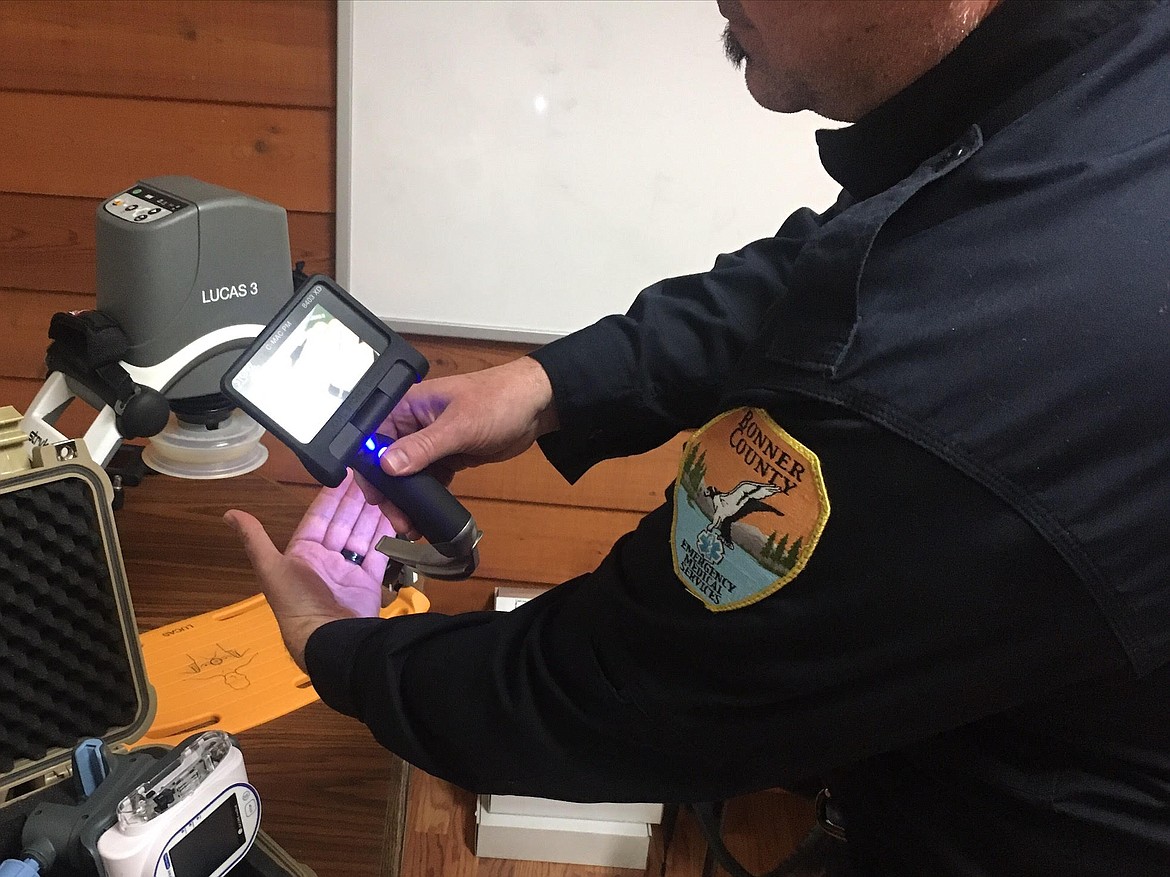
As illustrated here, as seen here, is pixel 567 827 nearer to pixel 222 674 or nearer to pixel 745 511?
pixel 222 674

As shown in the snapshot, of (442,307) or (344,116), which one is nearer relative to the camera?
(344,116)

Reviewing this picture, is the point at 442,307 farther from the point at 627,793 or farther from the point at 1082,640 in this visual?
the point at 1082,640

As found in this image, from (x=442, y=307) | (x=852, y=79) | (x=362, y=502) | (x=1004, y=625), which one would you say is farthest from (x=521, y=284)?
(x=1004, y=625)

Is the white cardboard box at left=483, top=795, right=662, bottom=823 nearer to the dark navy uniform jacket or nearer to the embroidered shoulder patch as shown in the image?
the dark navy uniform jacket

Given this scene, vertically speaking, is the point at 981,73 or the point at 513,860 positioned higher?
the point at 981,73

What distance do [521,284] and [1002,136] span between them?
0.94 meters

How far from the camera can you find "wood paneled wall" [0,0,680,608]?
1.14 meters

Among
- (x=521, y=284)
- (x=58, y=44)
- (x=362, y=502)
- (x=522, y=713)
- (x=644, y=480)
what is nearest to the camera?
(x=522, y=713)

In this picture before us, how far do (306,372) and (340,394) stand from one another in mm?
28

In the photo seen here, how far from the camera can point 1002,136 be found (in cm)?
37

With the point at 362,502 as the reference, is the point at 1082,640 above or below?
above

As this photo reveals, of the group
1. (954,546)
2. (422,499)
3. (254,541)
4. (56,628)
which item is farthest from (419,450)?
(954,546)

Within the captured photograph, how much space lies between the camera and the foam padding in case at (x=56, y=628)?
1.68ft

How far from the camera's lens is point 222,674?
71cm
